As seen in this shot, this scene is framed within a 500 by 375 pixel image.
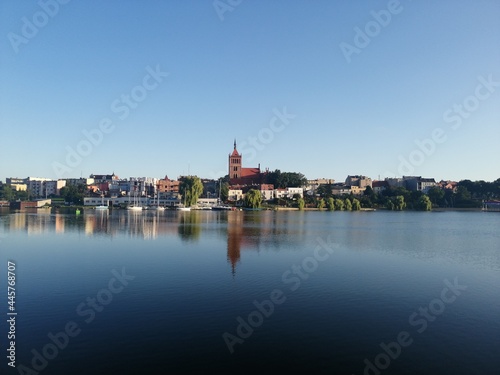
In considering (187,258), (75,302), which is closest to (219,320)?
(75,302)

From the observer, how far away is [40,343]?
10.9m

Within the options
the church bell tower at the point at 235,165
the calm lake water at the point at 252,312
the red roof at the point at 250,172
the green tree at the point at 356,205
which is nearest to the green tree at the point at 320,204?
the green tree at the point at 356,205

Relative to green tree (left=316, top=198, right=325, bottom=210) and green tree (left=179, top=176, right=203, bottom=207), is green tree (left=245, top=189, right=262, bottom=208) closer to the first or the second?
green tree (left=179, top=176, right=203, bottom=207)

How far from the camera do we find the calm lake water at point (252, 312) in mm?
10117

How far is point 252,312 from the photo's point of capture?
13.8m

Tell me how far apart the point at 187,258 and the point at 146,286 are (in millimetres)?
7371

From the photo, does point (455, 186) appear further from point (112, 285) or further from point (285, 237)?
point (112, 285)

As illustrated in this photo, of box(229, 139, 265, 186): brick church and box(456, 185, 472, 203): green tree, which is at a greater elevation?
box(229, 139, 265, 186): brick church

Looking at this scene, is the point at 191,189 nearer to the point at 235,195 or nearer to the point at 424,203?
the point at 235,195

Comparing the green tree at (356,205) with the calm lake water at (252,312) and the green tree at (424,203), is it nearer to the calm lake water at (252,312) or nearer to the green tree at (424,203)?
the green tree at (424,203)

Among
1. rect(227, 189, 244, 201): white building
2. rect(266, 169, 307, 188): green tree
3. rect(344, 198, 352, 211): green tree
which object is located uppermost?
rect(266, 169, 307, 188): green tree

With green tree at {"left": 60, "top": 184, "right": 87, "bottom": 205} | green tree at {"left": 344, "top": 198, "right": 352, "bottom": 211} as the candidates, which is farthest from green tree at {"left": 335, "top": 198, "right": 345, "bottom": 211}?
green tree at {"left": 60, "top": 184, "right": 87, "bottom": 205}

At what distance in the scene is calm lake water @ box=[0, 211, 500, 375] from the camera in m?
10.1

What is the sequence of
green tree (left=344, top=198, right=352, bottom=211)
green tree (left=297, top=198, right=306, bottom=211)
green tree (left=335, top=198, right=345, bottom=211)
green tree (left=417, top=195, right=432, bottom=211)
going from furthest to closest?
green tree (left=417, top=195, right=432, bottom=211) → green tree (left=335, top=198, right=345, bottom=211) → green tree (left=344, top=198, right=352, bottom=211) → green tree (left=297, top=198, right=306, bottom=211)
